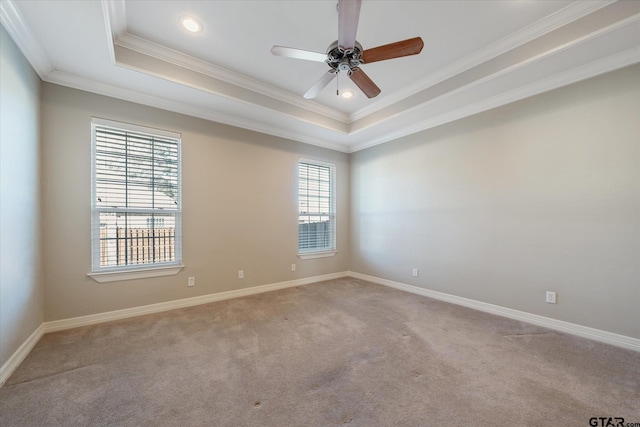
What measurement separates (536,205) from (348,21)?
278 cm

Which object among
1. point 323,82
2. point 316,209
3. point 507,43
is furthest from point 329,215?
point 507,43

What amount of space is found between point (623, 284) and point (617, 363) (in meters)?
0.74

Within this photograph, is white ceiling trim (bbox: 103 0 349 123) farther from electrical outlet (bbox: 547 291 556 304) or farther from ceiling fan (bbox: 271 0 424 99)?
electrical outlet (bbox: 547 291 556 304)

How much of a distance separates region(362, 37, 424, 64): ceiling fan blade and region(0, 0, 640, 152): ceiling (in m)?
0.51

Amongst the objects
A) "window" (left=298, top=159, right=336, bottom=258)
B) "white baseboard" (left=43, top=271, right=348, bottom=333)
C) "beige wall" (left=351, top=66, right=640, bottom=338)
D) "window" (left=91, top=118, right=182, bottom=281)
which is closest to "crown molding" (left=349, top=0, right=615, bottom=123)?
"beige wall" (left=351, top=66, right=640, bottom=338)

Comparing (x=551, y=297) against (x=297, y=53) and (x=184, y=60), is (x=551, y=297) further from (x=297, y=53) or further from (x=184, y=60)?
(x=184, y=60)

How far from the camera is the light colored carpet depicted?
58.1 inches

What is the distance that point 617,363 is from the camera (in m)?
1.99

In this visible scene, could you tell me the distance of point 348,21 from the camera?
162cm

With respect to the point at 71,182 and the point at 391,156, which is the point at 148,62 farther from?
the point at 391,156

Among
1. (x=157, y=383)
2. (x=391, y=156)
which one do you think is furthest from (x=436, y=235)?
(x=157, y=383)

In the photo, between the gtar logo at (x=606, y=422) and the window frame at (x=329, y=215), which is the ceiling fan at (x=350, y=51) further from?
the gtar logo at (x=606, y=422)

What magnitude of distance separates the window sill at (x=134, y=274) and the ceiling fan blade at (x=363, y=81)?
3044mm

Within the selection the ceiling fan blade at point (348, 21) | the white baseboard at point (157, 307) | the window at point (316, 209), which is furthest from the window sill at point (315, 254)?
the ceiling fan blade at point (348, 21)
